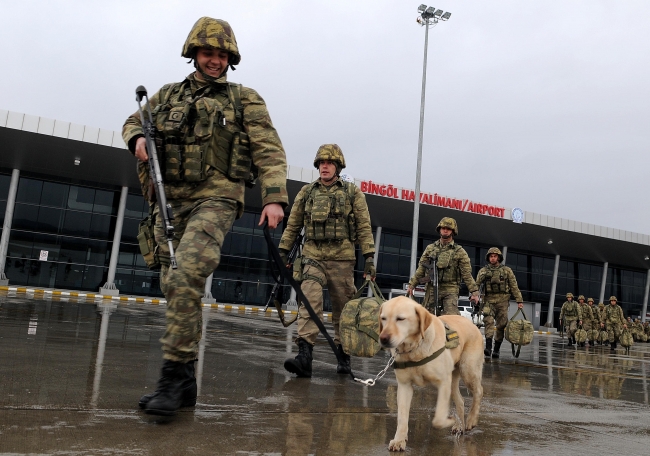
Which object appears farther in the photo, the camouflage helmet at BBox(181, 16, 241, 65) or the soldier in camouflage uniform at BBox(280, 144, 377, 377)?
the soldier in camouflage uniform at BBox(280, 144, 377, 377)

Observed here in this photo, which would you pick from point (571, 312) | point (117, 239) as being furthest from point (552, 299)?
point (117, 239)

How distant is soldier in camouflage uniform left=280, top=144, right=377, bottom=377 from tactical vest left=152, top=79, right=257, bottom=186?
7.63ft

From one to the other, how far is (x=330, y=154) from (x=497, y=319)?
23.0 ft

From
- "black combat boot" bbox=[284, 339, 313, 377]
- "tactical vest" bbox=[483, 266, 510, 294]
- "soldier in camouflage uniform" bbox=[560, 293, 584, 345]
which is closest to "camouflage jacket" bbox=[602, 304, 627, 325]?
"soldier in camouflage uniform" bbox=[560, 293, 584, 345]

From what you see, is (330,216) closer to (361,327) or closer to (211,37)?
(361,327)

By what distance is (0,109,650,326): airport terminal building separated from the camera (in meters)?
27.5

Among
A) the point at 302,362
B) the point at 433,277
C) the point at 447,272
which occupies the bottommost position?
the point at 302,362

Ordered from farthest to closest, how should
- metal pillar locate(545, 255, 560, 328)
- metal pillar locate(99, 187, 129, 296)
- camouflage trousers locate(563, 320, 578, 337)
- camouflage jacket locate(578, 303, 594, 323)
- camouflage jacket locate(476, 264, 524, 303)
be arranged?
metal pillar locate(545, 255, 560, 328) → metal pillar locate(99, 187, 129, 296) → camouflage jacket locate(578, 303, 594, 323) → camouflage trousers locate(563, 320, 578, 337) → camouflage jacket locate(476, 264, 524, 303)

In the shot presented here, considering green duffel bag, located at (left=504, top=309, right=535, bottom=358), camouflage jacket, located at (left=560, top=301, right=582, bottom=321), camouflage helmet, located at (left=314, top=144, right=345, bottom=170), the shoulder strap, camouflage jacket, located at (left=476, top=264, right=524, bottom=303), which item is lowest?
green duffel bag, located at (left=504, top=309, right=535, bottom=358)

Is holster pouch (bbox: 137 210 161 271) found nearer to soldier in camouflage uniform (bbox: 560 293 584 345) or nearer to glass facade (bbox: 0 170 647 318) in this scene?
soldier in camouflage uniform (bbox: 560 293 584 345)

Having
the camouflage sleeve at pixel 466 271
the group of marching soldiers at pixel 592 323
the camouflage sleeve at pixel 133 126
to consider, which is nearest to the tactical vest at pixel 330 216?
the camouflage sleeve at pixel 133 126

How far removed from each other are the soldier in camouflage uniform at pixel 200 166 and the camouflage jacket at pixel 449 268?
5.77 metres

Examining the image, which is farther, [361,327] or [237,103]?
[361,327]

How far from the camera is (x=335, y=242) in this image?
6.19 m
